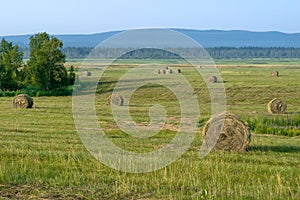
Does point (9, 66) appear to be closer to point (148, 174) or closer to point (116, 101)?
point (116, 101)

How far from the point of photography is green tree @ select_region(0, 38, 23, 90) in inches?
2438

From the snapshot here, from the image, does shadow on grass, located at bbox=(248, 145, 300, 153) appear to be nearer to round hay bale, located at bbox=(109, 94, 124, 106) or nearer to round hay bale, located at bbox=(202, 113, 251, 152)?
round hay bale, located at bbox=(202, 113, 251, 152)

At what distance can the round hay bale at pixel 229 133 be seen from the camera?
1652cm

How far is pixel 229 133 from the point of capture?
16.6 metres

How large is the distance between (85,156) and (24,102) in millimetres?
23899

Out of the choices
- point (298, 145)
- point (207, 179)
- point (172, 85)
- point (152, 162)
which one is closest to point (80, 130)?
point (298, 145)

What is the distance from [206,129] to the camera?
17.1 m

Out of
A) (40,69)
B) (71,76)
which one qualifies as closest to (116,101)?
(40,69)

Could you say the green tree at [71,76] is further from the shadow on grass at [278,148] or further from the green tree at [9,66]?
the shadow on grass at [278,148]

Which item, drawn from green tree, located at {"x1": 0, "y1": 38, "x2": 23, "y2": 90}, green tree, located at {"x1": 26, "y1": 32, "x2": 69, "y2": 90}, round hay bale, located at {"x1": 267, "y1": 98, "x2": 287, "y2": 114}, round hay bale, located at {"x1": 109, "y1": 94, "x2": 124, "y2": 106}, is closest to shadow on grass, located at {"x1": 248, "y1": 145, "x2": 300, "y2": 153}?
round hay bale, located at {"x1": 267, "y1": 98, "x2": 287, "y2": 114}

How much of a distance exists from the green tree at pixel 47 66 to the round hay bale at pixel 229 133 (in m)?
43.8

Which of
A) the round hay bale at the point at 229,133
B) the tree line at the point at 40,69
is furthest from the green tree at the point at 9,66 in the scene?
the round hay bale at the point at 229,133

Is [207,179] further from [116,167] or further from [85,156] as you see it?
[85,156]

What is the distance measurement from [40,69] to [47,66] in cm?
92
